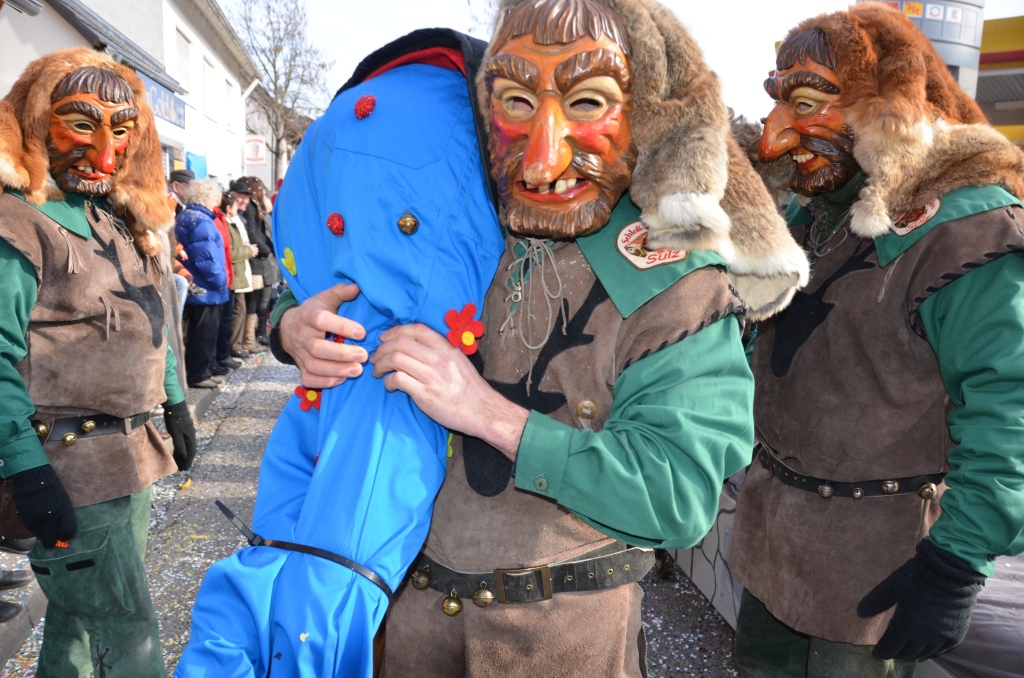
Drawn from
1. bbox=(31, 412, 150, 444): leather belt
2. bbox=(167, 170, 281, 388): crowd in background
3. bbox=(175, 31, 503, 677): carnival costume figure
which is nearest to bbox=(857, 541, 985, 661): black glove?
bbox=(175, 31, 503, 677): carnival costume figure

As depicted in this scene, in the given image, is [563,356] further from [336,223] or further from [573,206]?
[336,223]

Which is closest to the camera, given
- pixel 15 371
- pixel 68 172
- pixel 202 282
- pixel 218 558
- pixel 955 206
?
pixel 955 206

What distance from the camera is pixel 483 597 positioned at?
4.35 feet

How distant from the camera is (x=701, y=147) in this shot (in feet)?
3.97

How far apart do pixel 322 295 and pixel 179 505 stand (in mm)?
3846

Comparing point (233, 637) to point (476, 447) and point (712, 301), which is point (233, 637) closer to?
point (476, 447)

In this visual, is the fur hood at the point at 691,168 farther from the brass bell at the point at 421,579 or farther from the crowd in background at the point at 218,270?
the crowd in background at the point at 218,270

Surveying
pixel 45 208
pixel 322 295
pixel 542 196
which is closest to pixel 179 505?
pixel 45 208

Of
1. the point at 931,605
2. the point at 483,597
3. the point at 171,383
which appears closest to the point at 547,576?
the point at 483,597

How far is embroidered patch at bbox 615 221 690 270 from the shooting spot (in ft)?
4.07

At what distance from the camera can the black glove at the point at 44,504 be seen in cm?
208

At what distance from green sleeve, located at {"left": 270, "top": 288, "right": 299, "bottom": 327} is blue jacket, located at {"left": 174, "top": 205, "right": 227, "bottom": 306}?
5.70 metres

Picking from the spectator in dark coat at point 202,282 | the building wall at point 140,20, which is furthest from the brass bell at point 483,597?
the building wall at point 140,20

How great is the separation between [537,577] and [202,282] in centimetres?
649
